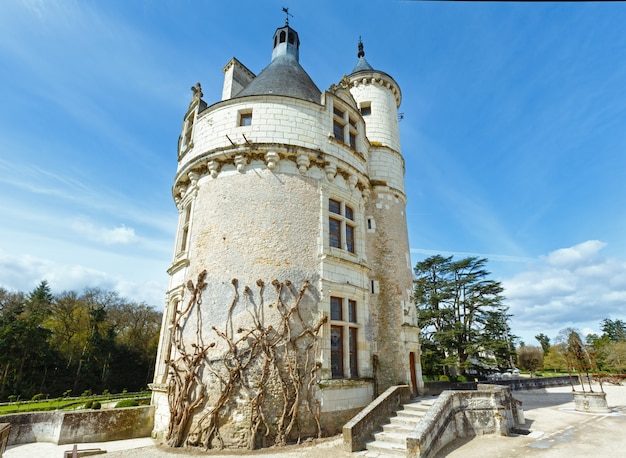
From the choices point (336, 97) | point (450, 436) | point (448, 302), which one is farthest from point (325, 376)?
point (448, 302)

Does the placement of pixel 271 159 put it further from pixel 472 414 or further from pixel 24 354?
pixel 24 354

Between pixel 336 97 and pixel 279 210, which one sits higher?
pixel 336 97

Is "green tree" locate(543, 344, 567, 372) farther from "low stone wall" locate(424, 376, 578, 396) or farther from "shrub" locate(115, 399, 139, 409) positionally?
"shrub" locate(115, 399, 139, 409)

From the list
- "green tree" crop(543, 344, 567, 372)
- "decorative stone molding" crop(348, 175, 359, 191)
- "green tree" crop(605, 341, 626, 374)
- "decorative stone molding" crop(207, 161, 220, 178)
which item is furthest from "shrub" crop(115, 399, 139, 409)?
"green tree" crop(543, 344, 567, 372)

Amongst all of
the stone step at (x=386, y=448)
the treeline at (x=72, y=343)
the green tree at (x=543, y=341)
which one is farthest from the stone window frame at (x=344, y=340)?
the green tree at (x=543, y=341)

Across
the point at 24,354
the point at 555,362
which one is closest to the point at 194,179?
the point at 24,354

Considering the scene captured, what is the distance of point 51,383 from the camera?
27953mm

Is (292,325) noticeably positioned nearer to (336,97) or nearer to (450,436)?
(450,436)

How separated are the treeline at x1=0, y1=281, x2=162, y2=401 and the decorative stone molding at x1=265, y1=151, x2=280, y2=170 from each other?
2499 centimetres

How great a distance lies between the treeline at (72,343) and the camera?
2631 centimetres

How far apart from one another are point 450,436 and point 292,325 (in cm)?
468

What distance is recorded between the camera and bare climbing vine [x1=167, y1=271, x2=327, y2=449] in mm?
8227

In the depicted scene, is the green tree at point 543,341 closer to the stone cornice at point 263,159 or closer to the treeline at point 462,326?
the treeline at point 462,326

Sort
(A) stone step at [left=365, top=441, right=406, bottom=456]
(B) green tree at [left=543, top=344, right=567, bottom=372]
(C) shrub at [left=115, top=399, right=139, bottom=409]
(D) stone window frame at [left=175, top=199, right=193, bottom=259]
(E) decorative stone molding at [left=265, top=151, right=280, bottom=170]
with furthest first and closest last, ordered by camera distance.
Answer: (B) green tree at [left=543, top=344, right=567, bottom=372] < (C) shrub at [left=115, top=399, right=139, bottom=409] < (D) stone window frame at [left=175, top=199, right=193, bottom=259] < (E) decorative stone molding at [left=265, top=151, right=280, bottom=170] < (A) stone step at [left=365, top=441, right=406, bottom=456]
